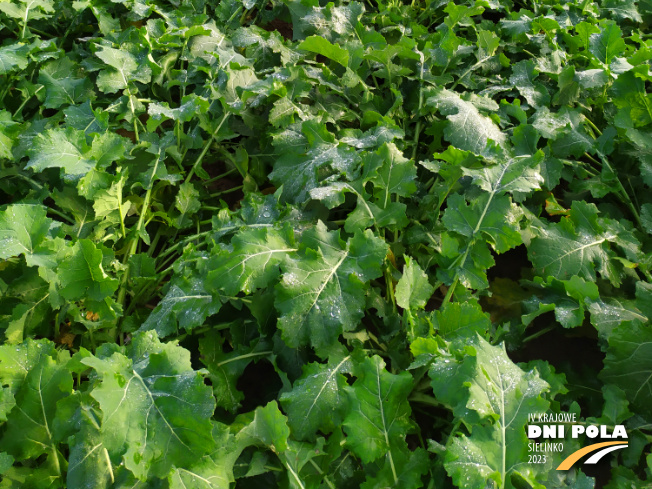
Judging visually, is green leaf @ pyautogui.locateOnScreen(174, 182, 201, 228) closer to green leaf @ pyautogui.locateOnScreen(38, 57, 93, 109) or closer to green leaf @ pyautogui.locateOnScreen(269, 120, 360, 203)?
green leaf @ pyautogui.locateOnScreen(269, 120, 360, 203)

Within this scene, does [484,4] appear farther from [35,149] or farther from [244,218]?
[35,149]

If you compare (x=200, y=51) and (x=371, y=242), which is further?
(x=200, y=51)

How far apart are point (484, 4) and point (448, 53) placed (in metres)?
0.47

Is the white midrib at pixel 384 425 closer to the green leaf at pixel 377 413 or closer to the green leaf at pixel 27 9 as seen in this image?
the green leaf at pixel 377 413

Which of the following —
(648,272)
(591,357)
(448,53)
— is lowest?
(591,357)

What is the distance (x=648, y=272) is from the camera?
2047 mm

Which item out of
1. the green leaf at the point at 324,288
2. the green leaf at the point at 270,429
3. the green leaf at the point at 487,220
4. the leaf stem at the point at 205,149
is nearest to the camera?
the green leaf at the point at 270,429

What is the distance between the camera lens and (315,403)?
1.54 metres

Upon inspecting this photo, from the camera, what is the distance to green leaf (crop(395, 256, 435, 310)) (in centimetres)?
174

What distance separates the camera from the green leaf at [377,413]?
1.45 meters

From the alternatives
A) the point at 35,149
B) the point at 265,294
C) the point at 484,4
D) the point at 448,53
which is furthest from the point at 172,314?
the point at 484,4

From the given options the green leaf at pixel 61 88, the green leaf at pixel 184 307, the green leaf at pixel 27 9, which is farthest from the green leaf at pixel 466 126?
the green leaf at pixel 27 9

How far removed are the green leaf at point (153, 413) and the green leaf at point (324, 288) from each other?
0.36 metres

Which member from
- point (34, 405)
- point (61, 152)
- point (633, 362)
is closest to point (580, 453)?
point (633, 362)
